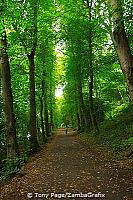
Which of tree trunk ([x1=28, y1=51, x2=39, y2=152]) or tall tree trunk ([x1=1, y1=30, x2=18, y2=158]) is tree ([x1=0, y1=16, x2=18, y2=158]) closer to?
tall tree trunk ([x1=1, y1=30, x2=18, y2=158])

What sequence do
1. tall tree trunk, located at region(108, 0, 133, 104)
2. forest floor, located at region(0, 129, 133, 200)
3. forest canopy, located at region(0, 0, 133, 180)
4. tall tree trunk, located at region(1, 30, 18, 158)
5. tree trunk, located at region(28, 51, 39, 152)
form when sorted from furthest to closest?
tree trunk, located at region(28, 51, 39, 152), tall tree trunk, located at region(1, 30, 18, 158), forest canopy, located at region(0, 0, 133, 180), tall tree trunk, located at region(108, 0, 133, 104), forest floor, located at region(0, 129, 133, 200)

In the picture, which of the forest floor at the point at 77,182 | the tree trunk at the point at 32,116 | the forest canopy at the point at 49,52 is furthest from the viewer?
the tree trunk at the point at 32,116

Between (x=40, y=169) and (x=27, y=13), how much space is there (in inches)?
375

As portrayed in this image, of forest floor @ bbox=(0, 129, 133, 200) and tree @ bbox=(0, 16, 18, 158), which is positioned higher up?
tree @ bbox=(0, 16, 18, 158)

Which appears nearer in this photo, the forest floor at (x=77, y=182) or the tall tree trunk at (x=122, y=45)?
the forest floor at (x=77, y=182)

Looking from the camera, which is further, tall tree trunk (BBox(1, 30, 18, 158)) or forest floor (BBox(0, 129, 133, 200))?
tall tree trunk (BBox(1, 30, 18, 158))

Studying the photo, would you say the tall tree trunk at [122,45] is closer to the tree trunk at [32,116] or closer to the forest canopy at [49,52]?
the forest canopy at [49,52]

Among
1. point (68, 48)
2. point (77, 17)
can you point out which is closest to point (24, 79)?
point (68, 48)

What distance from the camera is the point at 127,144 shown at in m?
15.1

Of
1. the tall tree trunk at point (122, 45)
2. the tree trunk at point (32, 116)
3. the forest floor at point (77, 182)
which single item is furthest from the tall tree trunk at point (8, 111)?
the tall tree trunk at point (122, 45)

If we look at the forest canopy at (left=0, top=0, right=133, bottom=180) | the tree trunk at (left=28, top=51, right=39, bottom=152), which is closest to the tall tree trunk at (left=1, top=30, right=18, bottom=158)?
the forest canopy at (left=0, top=0, right=133, bottom=180)

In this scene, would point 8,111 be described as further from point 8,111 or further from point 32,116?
point 32,116

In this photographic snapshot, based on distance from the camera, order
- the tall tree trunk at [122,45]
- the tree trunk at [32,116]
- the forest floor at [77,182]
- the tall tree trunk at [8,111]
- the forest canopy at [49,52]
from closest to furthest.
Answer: the forest floor at [77,182] → the tall tree trunk at [122,45] → the forest canopy at [49,52] → the tall tree trunk at [8,111] → the tree trunk at [32,116]

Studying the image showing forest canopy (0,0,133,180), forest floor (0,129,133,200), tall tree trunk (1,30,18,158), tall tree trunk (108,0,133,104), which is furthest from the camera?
tall tree trunk (1,30,18,158)
